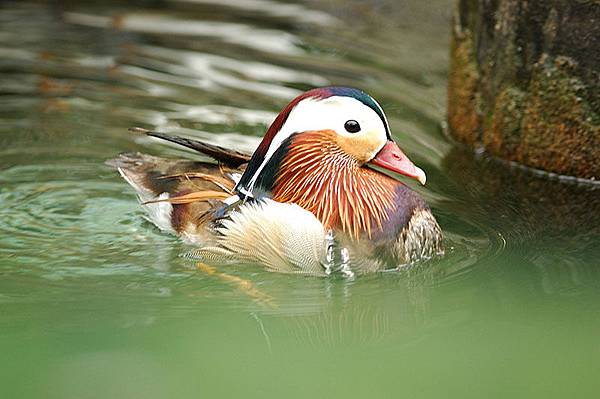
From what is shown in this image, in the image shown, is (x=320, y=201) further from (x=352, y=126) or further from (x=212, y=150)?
(x=212, y=150)

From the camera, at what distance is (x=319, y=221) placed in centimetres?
464

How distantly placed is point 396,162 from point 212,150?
784 millimetres

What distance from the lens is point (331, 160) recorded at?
479 centimetres

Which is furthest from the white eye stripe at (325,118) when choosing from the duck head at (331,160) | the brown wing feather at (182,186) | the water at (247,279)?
the water at (247,279)

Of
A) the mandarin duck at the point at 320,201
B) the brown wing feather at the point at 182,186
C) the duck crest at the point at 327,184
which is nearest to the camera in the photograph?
the mandarin duck at the point at 320,201

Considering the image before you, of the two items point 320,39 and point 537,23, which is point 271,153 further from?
point 320,39

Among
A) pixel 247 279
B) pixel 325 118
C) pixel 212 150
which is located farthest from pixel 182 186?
pixel 325 118

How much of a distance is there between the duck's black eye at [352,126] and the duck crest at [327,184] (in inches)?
2.6

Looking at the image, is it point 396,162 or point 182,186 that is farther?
point 182,186

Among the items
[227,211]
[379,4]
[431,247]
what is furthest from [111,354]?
[379,4]

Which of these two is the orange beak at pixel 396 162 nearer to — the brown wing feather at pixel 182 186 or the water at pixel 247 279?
the water at pixel 247 279

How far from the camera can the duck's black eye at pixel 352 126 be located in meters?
4.66

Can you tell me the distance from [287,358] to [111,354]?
1.90 ft

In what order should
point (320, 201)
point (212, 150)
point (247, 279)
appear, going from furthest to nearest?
point (212, 150) → point (320, 201) → point (247, 279)
